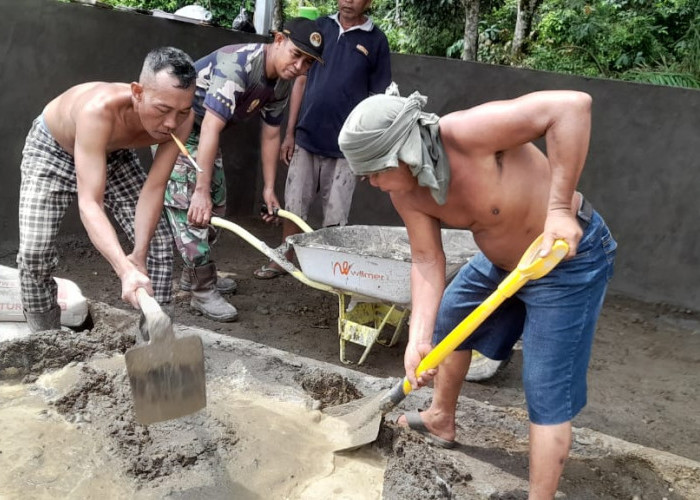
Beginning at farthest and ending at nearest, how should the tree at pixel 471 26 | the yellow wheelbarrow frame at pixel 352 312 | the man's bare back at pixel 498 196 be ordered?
the tree at pixel 471 26 → the yellow wheelbarrow frame at pixel 352 312 → the man's bare back at pixel 498 196

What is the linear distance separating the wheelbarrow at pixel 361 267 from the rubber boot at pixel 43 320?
0.95m

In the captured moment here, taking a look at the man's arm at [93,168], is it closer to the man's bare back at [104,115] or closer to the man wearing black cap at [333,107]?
the man's bare back at [104,115]

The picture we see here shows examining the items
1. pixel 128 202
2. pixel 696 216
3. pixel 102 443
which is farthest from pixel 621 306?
pixel 102 443

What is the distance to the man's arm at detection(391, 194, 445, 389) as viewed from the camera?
7.75ft

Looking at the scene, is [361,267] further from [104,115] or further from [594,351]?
[594,351]

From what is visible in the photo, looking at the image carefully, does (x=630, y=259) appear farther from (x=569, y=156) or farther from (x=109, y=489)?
(x=109, y=489)

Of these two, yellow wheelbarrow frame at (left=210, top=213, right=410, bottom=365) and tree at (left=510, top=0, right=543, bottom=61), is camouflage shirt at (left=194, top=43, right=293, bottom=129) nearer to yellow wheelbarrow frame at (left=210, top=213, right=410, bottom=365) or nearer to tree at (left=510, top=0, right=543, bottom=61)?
yellow wheelbarrow frame at (left=210, top=213, right=410, bottom=365)

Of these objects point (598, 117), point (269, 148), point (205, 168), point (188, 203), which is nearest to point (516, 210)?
point (205, 168)

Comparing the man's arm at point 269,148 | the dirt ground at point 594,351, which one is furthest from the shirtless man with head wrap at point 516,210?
the man's arm at point 269,148

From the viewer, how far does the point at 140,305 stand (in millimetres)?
2332

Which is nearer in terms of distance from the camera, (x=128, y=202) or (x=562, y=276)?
(x=562, y=276)

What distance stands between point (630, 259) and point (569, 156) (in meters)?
3.62

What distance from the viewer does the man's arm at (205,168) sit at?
3.94 m

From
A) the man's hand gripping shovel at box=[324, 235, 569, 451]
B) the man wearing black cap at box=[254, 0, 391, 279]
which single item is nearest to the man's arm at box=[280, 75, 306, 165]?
the man wearing black cap at box=[254, 0, 391, 279]
